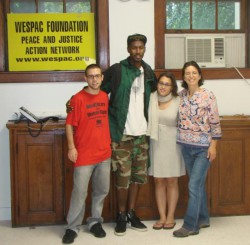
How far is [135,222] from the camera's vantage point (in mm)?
3289

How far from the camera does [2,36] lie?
3.65 metres

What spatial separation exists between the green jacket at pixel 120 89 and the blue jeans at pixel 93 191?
10.6 inches

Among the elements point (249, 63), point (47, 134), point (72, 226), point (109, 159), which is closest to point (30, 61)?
point (47, 134)

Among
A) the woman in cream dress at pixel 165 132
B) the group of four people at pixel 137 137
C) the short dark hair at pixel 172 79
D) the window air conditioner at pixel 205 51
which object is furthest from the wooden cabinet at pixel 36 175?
the window air conditioner at pixel 205 51

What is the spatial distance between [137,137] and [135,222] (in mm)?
691

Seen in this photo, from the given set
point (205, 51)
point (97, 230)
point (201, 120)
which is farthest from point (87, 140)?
point (205, 51)

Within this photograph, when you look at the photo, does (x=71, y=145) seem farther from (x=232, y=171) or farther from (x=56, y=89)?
(x=232, y=171)

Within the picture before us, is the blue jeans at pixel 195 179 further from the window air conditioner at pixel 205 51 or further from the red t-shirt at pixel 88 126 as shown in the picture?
the window air conditioner at pixel 205 51

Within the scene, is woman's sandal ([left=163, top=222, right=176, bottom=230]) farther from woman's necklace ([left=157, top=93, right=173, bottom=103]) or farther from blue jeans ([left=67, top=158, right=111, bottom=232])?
woman's necklace ([left=157, top=93, right=173, bottom=103])

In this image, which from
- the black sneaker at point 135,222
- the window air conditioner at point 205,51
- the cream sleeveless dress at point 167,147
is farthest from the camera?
the window air conditioner at point 205,51

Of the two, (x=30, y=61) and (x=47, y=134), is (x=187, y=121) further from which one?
(x=30, y=61)

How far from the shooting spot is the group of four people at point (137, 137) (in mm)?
2979

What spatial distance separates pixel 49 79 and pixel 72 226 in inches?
52.0

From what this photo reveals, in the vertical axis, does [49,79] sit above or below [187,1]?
below
